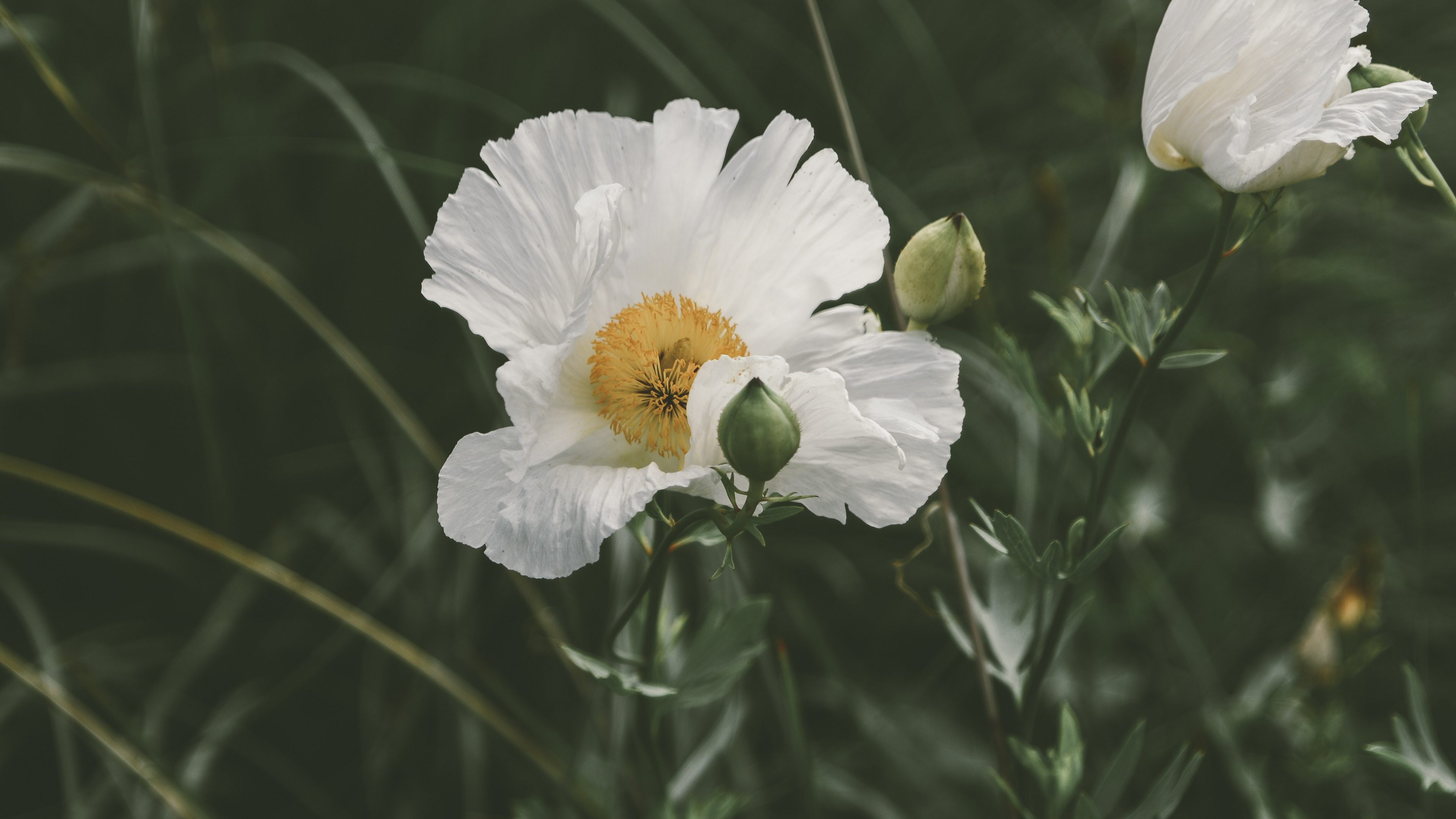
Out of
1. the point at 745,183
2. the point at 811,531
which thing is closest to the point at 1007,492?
the point at 811,531

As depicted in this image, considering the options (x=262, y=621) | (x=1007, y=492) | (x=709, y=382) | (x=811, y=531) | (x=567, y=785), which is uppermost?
(x=709, y=382)

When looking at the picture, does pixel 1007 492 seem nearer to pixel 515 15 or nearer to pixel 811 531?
pixel 811 531

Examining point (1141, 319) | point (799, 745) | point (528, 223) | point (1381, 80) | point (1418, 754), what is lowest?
point (1418, 754)

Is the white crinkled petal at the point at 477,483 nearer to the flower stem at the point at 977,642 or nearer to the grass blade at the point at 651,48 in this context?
the flower stem at the point at 977,642

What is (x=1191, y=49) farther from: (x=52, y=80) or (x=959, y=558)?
(x=52, y=80)

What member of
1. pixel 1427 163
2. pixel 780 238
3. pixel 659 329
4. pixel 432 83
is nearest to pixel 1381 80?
pixel 1427 163

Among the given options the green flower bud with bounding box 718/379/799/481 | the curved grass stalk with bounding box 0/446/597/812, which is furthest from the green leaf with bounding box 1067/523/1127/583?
the curved grass stalk with bounding box 0/446/597/812
